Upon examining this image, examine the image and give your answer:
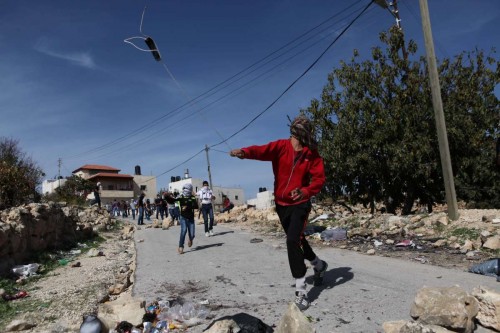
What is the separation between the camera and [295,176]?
4410 mm

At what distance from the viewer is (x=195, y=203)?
400 inches

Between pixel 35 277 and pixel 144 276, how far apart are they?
3338mm

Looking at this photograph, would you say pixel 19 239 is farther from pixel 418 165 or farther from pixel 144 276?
pixel 418 165

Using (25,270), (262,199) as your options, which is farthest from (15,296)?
(262,199)

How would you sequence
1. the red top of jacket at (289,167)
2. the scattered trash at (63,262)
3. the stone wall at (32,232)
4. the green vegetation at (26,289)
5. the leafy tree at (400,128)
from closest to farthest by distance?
1. the red top of jacket at (289,167)
2. the green vegetation at (26,289)
3. the stone wall at (32,232)
4. the scattered trash at (63,262)
5. the leafy tree at (400,128)

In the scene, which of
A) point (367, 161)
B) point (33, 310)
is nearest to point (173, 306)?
point (33, 310)

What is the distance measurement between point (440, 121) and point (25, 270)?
9853mm

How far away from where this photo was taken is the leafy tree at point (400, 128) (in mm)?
14023

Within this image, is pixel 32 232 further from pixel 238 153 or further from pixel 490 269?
pixel 490 269

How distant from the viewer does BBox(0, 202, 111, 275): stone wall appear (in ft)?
29.4

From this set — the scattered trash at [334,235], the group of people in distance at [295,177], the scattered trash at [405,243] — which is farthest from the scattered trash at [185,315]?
the scattered trash at [334,235]

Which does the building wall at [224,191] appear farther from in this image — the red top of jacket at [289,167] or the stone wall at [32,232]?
the red top of jacket at [289,167]

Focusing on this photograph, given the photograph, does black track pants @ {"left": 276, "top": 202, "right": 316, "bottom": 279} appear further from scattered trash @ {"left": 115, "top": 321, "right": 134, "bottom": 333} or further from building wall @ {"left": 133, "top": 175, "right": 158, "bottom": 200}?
building wall @ {"left": 133, "top": 175, "right": 158, "bottom": 200}

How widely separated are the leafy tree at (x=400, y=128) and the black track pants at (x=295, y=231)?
33.4 ft
